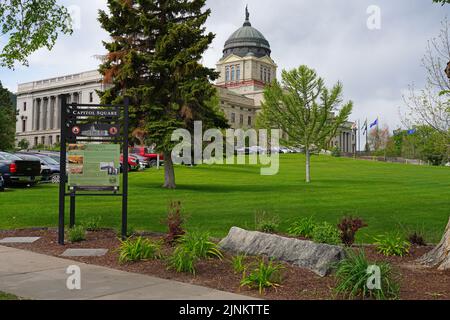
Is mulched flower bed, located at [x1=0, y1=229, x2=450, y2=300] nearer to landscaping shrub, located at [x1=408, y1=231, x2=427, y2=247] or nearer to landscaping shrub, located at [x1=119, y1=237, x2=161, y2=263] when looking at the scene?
landscaping shrub, located at [x1=119, y1=237, x2=161, y2=263]

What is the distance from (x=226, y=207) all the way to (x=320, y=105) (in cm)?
2086

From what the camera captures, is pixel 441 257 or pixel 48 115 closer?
pixel 441 257

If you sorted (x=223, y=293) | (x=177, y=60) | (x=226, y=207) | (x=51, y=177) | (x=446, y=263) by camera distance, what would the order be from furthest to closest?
1. (x=51, y=177)
2. (x=177, y=60)
3. (x=226, y=207)
4. (x=446, y=263)
5. (x=223, y=293)

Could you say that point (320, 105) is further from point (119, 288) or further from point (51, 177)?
point (119, 288)

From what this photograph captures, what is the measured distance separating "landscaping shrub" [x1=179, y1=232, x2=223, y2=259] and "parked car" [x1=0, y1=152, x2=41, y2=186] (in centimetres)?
1671

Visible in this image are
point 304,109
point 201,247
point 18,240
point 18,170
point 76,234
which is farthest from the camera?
point 304,109

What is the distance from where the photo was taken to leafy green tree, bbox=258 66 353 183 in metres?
34.6

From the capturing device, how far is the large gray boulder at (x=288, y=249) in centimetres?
711

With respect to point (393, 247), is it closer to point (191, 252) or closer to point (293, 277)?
point (293, 277)

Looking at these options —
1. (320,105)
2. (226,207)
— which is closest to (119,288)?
(226,207)

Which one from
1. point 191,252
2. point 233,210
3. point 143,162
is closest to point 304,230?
point 191,252

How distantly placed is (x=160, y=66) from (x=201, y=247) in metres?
16.8

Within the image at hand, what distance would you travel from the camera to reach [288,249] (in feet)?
25.3

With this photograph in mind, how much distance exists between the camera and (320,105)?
115 ft
